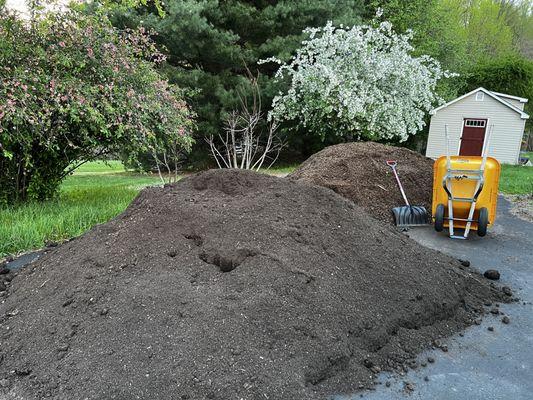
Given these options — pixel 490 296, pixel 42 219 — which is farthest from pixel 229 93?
pixel 490 296

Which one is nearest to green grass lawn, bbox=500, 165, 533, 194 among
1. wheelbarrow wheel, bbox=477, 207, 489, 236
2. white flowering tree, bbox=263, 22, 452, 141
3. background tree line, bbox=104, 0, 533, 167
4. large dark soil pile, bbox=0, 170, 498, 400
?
white flowering tree, bbox=263, 22, 452, 141

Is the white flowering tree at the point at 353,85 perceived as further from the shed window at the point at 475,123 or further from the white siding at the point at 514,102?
the white siding at the point at 514,102

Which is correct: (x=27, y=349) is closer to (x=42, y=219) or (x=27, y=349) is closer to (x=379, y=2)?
(x=42, y=219)

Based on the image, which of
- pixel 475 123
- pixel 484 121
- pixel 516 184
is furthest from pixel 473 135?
pixel 516 184

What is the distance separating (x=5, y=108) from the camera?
414 centimetres

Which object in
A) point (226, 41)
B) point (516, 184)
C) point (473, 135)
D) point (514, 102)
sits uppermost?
point (226, 41)

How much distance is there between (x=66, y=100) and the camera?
4.64 meters

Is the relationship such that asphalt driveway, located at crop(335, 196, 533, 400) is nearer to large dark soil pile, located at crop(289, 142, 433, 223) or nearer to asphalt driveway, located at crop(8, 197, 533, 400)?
asphalt driveway, located at crop(8, 197, 533, 400)

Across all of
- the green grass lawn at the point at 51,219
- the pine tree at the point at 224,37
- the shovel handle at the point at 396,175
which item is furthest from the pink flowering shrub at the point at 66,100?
the pine tree at the point at 224,37

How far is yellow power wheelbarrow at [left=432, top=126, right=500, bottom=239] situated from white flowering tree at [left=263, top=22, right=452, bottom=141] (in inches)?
229

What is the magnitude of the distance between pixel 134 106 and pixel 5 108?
1484 mm

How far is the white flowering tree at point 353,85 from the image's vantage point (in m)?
10.6

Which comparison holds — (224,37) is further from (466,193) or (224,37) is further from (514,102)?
(514,102)

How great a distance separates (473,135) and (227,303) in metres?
16.9
